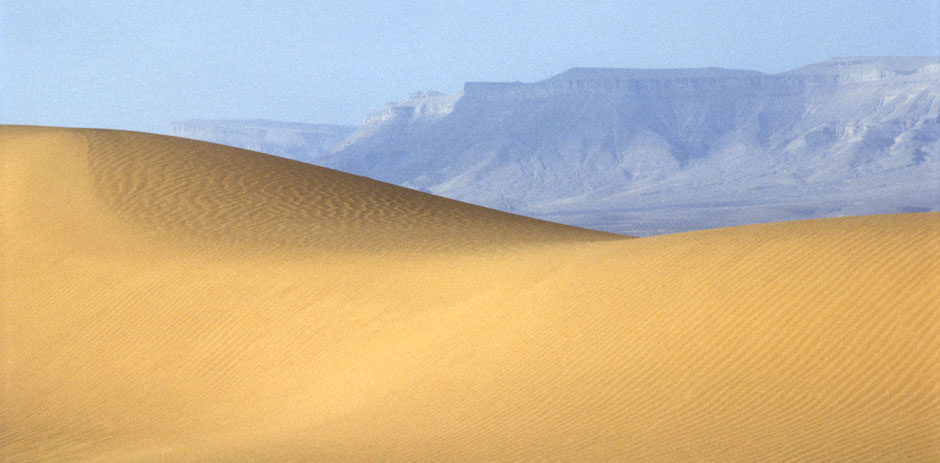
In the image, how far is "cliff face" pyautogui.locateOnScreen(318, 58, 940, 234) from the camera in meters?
146

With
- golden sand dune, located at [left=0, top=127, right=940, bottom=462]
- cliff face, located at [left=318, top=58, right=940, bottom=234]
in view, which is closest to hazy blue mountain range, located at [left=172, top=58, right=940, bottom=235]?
cliff face, located at [left=318, top=58, right=940, bottom=234]

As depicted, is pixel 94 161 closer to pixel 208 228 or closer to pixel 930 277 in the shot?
pixel 208 228

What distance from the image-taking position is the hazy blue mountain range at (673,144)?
481ft

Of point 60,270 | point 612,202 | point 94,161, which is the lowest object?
point 60,270

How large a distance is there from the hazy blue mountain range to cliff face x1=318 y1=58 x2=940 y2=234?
0.79 feet

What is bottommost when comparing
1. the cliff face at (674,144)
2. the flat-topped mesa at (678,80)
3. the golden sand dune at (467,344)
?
the golden sand dune at (467,344)

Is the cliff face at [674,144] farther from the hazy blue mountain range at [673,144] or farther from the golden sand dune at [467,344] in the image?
the golden sand dune at [467,344]

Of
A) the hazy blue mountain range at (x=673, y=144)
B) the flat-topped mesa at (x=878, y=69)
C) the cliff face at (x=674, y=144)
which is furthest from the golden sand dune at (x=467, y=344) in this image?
the flat-topped mesa at (x=878, y=69)

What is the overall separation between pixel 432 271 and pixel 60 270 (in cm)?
635

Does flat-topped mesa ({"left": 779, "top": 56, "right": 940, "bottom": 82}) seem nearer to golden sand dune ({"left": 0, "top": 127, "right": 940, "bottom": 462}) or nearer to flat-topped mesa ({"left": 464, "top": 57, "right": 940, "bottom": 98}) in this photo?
flat-topped mesa ({"left": 464, "top": 57, "right": 940, "bottom": 98})

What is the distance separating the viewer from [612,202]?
151m

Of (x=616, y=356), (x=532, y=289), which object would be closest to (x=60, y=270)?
(x=532, y=289)

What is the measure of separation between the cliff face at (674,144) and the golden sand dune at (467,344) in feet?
376

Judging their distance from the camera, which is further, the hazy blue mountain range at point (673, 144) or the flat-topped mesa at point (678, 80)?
the flat-topped mesa at point (678, 80)
